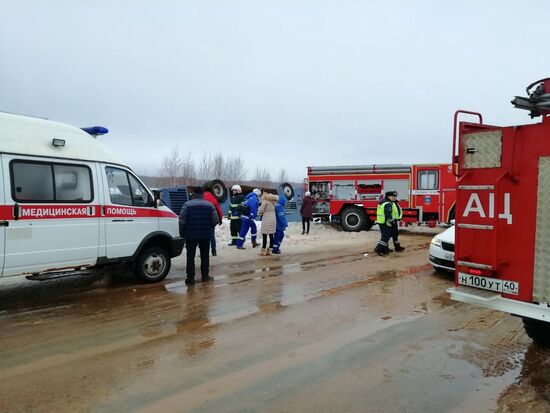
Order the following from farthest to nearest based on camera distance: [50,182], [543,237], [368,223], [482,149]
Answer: [368,223]
[50,182]
[482,149]
[543,237]

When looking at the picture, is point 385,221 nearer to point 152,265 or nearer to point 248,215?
point 248,215

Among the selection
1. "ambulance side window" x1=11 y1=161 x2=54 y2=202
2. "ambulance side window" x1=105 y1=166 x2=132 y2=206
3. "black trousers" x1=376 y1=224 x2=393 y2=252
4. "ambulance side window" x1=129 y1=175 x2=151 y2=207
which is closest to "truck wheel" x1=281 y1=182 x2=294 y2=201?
"black trousers" x1=376 y1=224 x2=393 y2=252

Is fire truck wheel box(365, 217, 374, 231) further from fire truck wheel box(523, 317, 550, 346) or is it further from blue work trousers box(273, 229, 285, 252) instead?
fire truck wheel box(523, 317, 550, 346)

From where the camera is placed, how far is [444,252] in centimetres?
939

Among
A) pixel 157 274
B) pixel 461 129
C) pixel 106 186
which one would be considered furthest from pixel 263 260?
pixel 461 129

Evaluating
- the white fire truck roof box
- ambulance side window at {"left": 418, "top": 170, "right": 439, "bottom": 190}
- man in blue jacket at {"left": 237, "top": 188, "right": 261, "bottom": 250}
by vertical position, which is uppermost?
the white fire truck roof box

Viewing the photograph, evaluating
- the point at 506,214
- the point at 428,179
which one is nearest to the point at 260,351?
the point at 506,214

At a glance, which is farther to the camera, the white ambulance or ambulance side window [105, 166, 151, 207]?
ambulance side window [105, 166, 151, 207]

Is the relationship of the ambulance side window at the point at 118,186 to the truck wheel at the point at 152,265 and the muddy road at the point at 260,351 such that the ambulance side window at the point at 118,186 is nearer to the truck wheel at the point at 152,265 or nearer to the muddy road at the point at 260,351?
the truck wheel at the point at 152,265

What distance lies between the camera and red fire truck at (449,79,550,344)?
409cm

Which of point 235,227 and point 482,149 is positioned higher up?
point 482,149

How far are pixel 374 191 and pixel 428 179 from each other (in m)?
2.35

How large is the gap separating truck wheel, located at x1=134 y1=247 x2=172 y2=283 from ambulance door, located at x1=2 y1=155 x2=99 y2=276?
1012 millimetres

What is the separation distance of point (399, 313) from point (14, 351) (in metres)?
4.86
